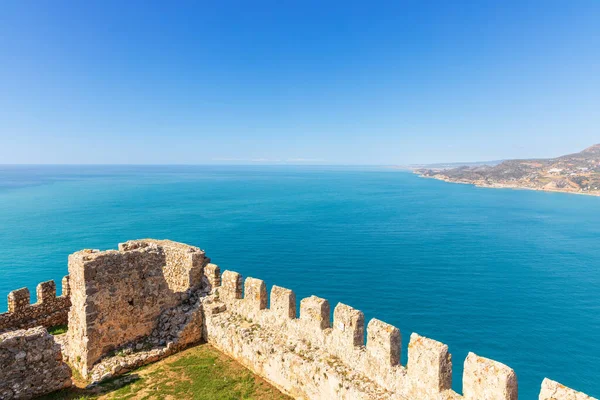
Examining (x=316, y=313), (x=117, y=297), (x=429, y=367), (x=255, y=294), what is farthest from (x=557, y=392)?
(x=117, y=297)

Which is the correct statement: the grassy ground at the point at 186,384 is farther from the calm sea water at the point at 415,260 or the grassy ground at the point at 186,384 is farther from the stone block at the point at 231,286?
the calm sea water at the point at 415,260

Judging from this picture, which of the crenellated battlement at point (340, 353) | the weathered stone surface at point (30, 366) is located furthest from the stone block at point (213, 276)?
the weathered stone surface at point (30, 366)

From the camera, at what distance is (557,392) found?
5043 millimetres

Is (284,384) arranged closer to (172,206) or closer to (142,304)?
(142,304)

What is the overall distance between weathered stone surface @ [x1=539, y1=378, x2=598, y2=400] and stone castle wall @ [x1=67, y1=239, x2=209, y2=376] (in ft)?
32.4

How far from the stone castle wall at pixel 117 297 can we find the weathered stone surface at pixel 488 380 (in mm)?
8712

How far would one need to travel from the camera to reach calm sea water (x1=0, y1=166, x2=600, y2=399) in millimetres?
26062

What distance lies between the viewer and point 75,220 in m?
63.4

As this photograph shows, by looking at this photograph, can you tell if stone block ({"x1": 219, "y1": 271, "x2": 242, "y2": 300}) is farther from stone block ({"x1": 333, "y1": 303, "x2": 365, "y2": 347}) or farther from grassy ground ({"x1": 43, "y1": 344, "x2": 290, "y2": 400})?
stone block ({"x1": 333, "y1": 303, "x2": 365, "y2": 347})

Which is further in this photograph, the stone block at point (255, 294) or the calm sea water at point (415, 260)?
the calm sea water at point (415, 260)

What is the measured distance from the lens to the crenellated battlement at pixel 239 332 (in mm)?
6664

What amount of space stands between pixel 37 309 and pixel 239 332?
9284 mm

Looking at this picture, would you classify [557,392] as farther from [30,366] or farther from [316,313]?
[30,366]

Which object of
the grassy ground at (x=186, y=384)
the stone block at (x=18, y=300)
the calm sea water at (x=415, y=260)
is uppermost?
the stone block at (x=18, y=300)
